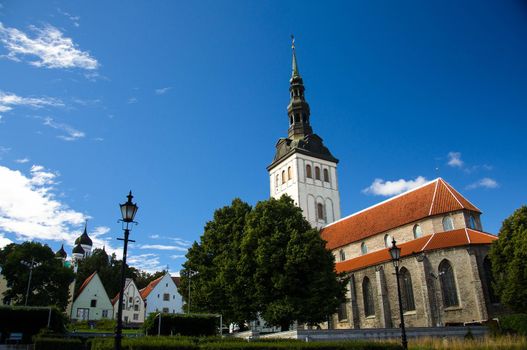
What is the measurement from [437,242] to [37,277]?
1600 inches

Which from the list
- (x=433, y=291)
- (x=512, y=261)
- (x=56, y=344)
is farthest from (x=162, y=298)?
(x=512, y=261)

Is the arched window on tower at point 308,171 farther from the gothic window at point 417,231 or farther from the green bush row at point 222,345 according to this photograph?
the green bush row at point 222,345

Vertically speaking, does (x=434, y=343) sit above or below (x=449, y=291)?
below

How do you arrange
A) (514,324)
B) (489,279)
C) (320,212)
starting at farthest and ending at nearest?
(320,212) → (489,279) → (514,324)

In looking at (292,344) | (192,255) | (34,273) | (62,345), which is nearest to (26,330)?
(62,345)

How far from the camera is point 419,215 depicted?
39312mm

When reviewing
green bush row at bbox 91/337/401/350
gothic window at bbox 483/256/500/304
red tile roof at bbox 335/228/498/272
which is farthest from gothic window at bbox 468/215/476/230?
green bush row at bbox 91/337/401/350

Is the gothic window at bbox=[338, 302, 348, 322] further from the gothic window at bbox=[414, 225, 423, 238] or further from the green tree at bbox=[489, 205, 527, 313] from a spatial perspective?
the green tree at bbox=[489, 205, 527, 313]

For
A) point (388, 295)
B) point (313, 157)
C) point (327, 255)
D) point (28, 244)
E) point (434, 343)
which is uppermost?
point (313, 157)

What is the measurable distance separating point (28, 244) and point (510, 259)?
152 ft

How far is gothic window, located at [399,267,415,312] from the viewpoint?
3534 cm

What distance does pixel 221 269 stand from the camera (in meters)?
32.9

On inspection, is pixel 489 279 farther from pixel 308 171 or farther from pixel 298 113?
pixel 298 113

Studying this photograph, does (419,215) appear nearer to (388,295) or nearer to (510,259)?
(388,295)
